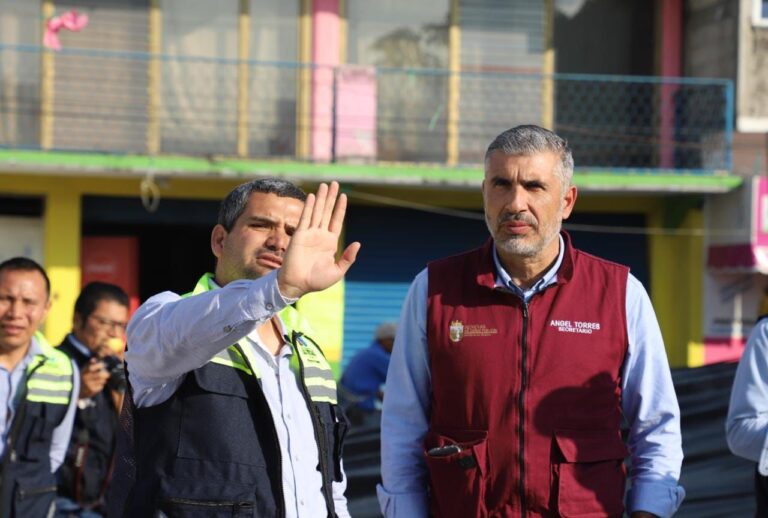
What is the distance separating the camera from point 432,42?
16.9 m

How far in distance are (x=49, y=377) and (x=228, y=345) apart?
2879mm

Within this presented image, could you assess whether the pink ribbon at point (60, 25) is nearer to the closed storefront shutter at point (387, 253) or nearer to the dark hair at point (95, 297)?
the closed storefront shutter at point (387, 253)

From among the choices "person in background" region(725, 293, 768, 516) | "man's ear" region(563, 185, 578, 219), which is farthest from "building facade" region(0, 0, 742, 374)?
"man's ear" region(563, 185, 578, 219)

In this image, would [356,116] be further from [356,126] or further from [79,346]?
[79,346]

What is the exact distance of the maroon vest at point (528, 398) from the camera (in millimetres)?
3807

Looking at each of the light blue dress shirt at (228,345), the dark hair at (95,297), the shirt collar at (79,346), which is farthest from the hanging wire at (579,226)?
the light blue dress shirt at (228,345)

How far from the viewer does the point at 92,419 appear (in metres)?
6.52

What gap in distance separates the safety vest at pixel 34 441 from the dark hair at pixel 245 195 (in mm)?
2294

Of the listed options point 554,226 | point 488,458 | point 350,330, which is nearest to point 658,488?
point 488,458

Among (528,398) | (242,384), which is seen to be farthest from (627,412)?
(242,384)

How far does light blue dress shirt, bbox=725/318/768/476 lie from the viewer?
15.1 feet

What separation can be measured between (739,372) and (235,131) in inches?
486

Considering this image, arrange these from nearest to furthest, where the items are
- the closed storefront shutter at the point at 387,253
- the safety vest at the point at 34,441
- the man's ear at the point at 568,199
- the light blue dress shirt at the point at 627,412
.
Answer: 1. the light blue dress shirt at the point at 627,412
2. the man's ear at the point at 568,199
3. the safety vest at the point at 34,441
4. the closed storefront shutter at the point at 387,253

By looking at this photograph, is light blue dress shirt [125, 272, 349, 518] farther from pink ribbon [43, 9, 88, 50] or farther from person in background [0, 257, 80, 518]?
pink ribbon [43, 9, 88, 50]
